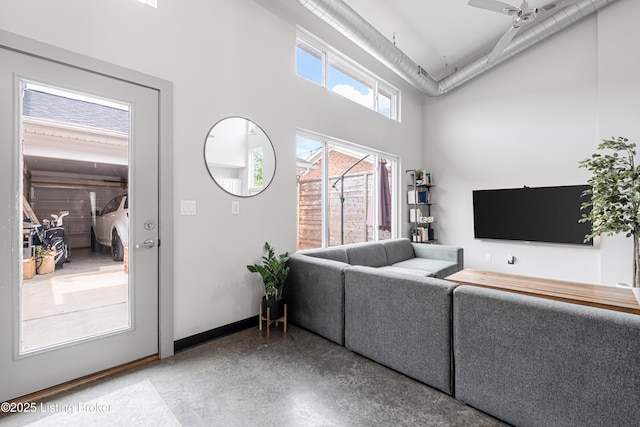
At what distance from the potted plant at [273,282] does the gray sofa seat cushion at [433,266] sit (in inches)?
74.9

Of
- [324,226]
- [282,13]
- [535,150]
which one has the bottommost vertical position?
[324,226]

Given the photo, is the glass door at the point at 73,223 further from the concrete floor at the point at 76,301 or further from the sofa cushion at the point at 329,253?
the sofa cushion at the point at 329,253

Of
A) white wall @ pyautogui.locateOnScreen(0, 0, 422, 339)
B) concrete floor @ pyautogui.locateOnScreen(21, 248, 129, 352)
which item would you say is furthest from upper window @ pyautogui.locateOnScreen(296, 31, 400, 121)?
concrete floor @ pyautogui.locateOnScreen(21, 248, 129, 352)

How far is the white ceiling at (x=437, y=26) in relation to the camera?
365 centimetres

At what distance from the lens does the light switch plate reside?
2504 mm

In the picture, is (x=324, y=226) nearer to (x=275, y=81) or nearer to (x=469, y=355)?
(x=275, y=81)

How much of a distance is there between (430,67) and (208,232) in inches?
193

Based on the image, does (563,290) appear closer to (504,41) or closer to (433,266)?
(433,266)

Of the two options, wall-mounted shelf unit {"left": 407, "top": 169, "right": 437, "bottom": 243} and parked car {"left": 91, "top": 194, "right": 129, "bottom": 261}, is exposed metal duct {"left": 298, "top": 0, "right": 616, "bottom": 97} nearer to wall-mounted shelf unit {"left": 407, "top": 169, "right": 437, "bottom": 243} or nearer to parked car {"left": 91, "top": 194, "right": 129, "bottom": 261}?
wall-mounted shelf unit {"left": 407, "top": 169, "right": 437, "bottom": 243}

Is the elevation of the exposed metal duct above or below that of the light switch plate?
above

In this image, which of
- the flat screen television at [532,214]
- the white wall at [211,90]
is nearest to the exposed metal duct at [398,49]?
the white wall at [211,90]

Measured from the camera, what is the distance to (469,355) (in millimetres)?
1707

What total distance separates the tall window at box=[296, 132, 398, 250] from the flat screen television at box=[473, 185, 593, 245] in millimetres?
1510

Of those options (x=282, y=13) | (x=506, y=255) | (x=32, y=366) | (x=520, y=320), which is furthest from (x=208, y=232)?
(x=506, y=255)
